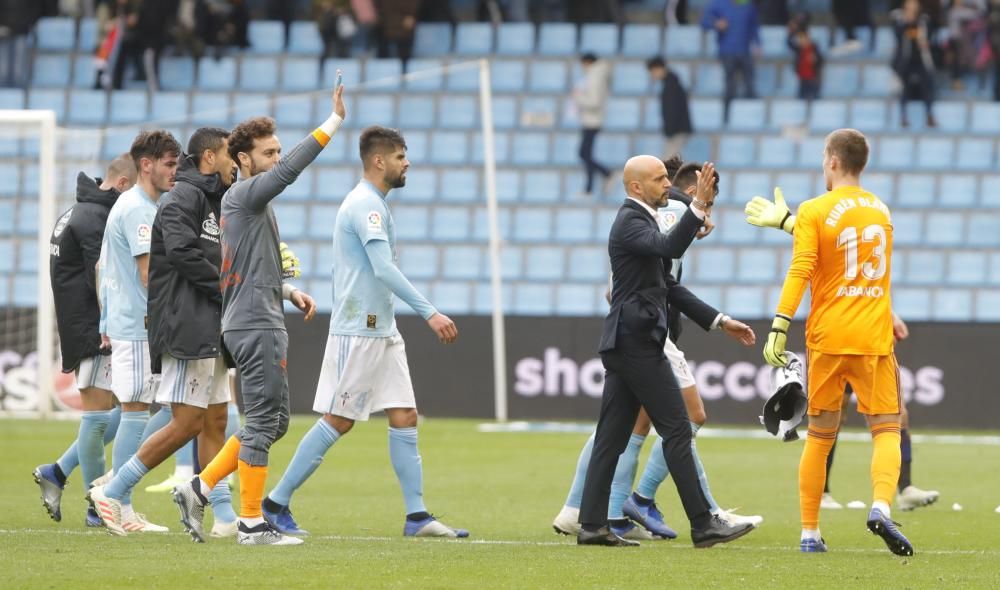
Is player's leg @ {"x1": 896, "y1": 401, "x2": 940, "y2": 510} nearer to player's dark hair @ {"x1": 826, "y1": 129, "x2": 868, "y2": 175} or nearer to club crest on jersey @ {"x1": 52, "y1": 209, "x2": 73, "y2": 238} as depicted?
player's dark hair @ {"x1": 826, "y1": 129, "x2": 868, "y2": 175}

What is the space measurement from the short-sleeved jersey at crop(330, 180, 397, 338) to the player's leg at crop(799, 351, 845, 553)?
2.40m

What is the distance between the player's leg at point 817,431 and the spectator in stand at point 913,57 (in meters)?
16.7

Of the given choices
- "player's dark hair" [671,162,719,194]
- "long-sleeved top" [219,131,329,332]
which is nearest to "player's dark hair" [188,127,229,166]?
→ "long-sleeved top" [219,131,329,332]

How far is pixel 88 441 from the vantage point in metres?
10.4

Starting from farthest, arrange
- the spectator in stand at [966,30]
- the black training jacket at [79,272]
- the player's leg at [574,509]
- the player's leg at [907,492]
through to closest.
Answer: the spectator in stand at [966,30] < the player's leg at [907,492] < the black training jacket at [79,272] < the player's leg at [574,509]

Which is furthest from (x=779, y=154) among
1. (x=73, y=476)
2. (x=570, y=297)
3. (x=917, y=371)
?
(x=73, y=476)

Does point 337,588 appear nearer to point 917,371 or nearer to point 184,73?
point 917,371

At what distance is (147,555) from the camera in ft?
27.3

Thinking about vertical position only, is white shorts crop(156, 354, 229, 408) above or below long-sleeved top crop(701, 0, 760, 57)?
below

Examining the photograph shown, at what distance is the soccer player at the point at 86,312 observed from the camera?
1049cm

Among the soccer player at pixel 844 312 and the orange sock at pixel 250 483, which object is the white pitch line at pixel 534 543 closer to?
the soccer player at pixel 844 312

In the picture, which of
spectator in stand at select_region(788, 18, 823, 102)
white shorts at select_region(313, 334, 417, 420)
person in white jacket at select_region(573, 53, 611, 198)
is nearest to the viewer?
white shorts at select_region(313, 334, 417, 420)

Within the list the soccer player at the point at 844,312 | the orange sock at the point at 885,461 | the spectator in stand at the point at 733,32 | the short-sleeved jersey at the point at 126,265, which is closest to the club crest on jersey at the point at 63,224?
the short-sleeved jersey at the point at 126,265

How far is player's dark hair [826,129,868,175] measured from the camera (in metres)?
8.86
